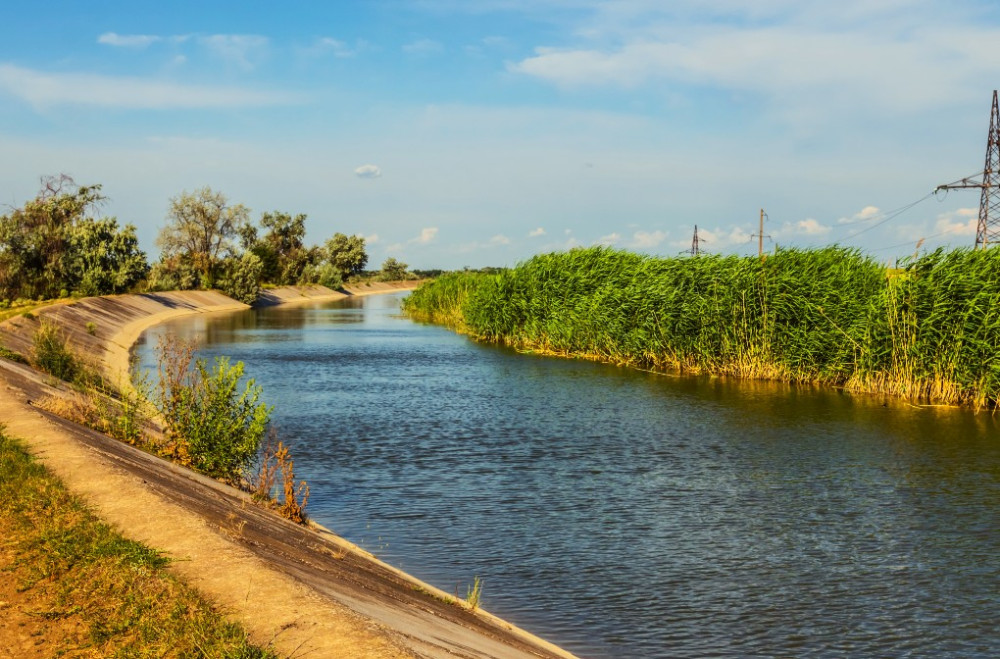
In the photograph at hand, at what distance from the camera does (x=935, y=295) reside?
86.5 feet

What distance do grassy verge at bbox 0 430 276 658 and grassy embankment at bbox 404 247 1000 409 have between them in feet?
77.0

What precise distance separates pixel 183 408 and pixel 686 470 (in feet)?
31.3

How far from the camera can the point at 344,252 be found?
557ft

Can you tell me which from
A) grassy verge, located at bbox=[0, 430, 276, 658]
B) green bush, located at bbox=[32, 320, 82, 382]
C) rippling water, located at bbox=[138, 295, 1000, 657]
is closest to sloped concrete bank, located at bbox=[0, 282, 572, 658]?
grassy verge, located at bbox=[0, 430, 276, 658]

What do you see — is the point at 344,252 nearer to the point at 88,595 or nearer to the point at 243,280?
the point at 243,280

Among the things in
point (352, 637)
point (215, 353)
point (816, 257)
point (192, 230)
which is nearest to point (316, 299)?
point (192, 230)

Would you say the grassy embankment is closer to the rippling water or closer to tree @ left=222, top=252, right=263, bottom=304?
the rippling water

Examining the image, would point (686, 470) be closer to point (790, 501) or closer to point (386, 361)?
point (790, 501)

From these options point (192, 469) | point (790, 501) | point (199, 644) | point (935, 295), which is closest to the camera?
point (199, 644)

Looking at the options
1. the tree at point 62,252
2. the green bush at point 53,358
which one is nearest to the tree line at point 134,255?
the tree at point 62,252

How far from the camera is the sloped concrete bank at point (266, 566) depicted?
22.8 feet

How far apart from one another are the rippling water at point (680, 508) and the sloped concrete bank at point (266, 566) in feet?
4.43

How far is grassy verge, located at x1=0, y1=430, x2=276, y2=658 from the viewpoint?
6750 mm

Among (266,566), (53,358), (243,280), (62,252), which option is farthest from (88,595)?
(243,280)
